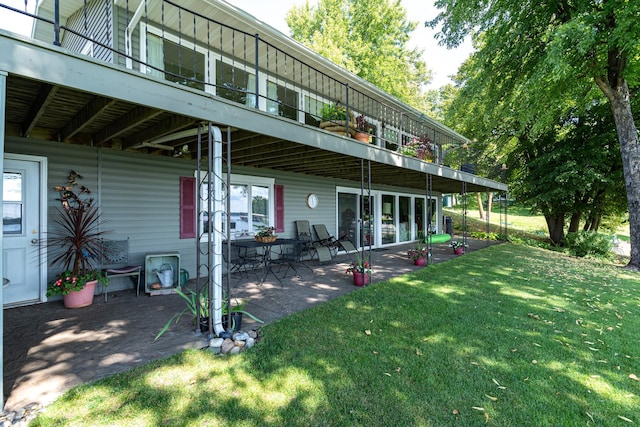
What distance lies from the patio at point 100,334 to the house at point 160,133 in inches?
28.4

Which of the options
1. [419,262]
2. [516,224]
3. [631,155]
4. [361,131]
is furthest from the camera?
[516,224]

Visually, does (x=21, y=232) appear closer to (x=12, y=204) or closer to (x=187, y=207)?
(x=12, y=204)

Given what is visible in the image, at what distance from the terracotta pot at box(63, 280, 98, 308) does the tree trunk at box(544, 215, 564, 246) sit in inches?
658

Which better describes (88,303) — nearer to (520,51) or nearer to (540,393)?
(540,393)

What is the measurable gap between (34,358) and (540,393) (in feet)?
13.9

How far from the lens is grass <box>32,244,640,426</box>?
205 centimetres

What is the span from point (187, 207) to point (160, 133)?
2.19 m

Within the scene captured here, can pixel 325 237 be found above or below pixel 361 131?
below

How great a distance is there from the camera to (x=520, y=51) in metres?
10.1

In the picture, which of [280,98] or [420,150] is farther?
[420,150]

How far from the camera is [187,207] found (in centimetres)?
562

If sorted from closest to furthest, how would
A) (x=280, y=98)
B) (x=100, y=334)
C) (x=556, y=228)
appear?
(x=100, y=334)
(x=280, y=98)
(x=556, y=228)

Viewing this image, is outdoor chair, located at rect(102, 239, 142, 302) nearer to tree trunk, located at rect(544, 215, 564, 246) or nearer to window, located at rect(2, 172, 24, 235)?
window, located at rect(2, 172, 24, 235)

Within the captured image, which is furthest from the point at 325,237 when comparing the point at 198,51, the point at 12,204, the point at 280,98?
the point at 12,204
